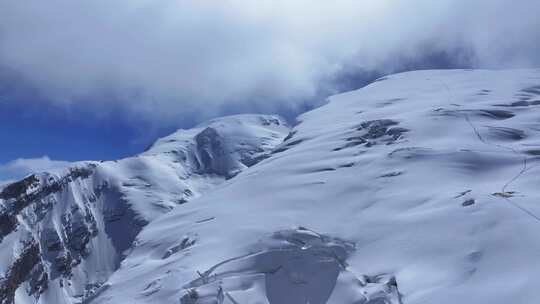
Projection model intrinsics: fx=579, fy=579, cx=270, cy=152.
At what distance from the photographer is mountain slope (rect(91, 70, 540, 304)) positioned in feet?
84.2

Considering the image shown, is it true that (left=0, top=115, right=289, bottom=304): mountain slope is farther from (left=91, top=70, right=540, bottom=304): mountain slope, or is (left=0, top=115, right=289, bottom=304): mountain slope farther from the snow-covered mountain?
(left=91, top=70, right=540, bottom=304): mountain slope

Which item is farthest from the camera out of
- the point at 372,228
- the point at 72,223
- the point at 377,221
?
the point at 72,223

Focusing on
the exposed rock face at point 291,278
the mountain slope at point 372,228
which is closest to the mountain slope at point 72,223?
the mountain slope at point 372,228

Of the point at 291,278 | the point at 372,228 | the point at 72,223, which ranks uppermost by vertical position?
the point at 372,228

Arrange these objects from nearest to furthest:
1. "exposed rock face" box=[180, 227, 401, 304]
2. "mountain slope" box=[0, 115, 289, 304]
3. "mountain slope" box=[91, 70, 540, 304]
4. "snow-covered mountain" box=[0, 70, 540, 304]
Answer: "mountain slope" box=[91, 70, 540, 304], "snow-covered mountain" box=[0, 70, 540, 304], "exposed rock face" box=[180, 227, 401, 304], "mountain slope" box=[0, 115, 289, 304]

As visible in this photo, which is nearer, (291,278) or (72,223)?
(291,278)

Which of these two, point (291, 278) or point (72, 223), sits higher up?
point (291, 278)

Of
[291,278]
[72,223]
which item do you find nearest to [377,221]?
[291,278]

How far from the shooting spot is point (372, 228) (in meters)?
33.3

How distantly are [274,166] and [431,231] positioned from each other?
99.3 ft

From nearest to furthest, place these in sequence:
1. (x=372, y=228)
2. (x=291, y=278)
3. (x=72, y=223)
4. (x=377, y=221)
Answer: (x=291, y=278), (x=372, y=228), (x=377, y=221), (x=72, y=223)

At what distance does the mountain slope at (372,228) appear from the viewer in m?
25.7

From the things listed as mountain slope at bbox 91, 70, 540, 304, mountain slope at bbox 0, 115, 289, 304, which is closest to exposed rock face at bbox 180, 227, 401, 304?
mountain slope at bbox 91, 70, 540, 304

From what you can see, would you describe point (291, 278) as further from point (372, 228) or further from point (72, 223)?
point (72, 223)
